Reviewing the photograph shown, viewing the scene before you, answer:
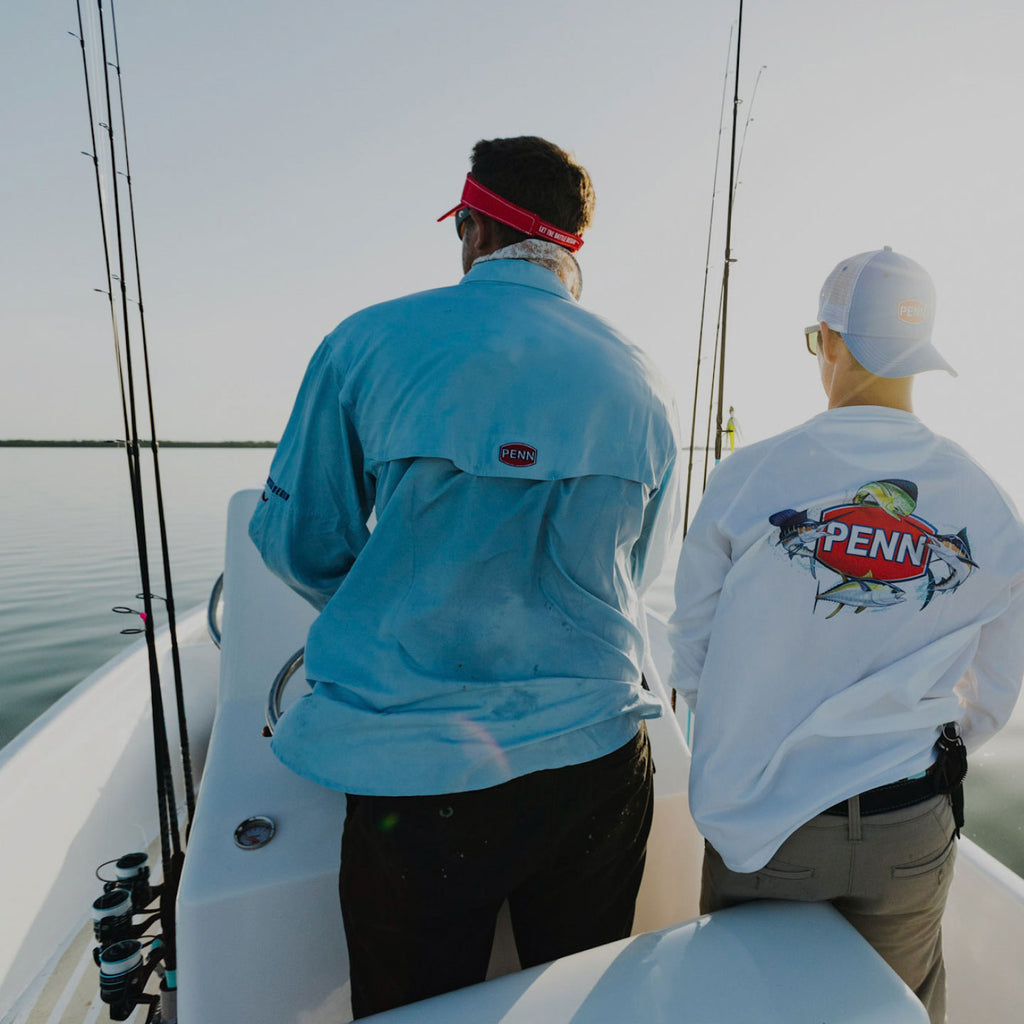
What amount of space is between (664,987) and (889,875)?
0.43m

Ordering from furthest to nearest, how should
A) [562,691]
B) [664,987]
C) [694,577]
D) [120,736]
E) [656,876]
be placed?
[120,736] → [656,876] → [694,577] → [562,691] → [664,987]

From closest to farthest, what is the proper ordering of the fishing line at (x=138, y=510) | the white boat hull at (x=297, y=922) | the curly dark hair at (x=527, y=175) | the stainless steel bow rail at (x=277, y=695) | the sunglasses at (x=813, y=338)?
the white boat hull at (x=297, y=922)
the curly dark hair at (x=527, y=175)
the sunglasses at (x=813, y=338)
the stainless steel bow rail at (x=277, y=695)
the fishing line at (x=138, y=510)

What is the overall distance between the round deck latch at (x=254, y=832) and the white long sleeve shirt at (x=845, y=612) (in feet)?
2.57

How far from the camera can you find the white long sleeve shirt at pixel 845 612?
3.14 feet

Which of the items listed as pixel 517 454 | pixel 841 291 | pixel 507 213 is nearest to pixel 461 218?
pixel 507 213

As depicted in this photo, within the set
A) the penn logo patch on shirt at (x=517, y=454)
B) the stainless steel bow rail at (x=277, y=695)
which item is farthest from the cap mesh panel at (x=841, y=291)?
the stainless steel bow rail at (x=277, y=695)

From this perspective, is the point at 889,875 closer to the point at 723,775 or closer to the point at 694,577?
the point at 723,775

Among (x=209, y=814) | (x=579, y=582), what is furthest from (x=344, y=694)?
(x=209, y=814)

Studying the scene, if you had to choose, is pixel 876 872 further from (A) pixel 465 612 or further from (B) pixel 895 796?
(A) pixel 465 612

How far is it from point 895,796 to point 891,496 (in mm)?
470

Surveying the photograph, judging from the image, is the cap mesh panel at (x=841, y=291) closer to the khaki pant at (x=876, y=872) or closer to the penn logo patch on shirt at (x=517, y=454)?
the penn logo patch on shirt at (x=517, y=454)

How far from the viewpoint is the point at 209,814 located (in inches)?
46.9

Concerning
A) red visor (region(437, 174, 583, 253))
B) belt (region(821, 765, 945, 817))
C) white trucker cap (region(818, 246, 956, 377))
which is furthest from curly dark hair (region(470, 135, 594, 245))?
belt (region(821, 765, 945, 817))

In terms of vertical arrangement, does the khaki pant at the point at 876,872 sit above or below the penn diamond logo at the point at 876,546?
below
